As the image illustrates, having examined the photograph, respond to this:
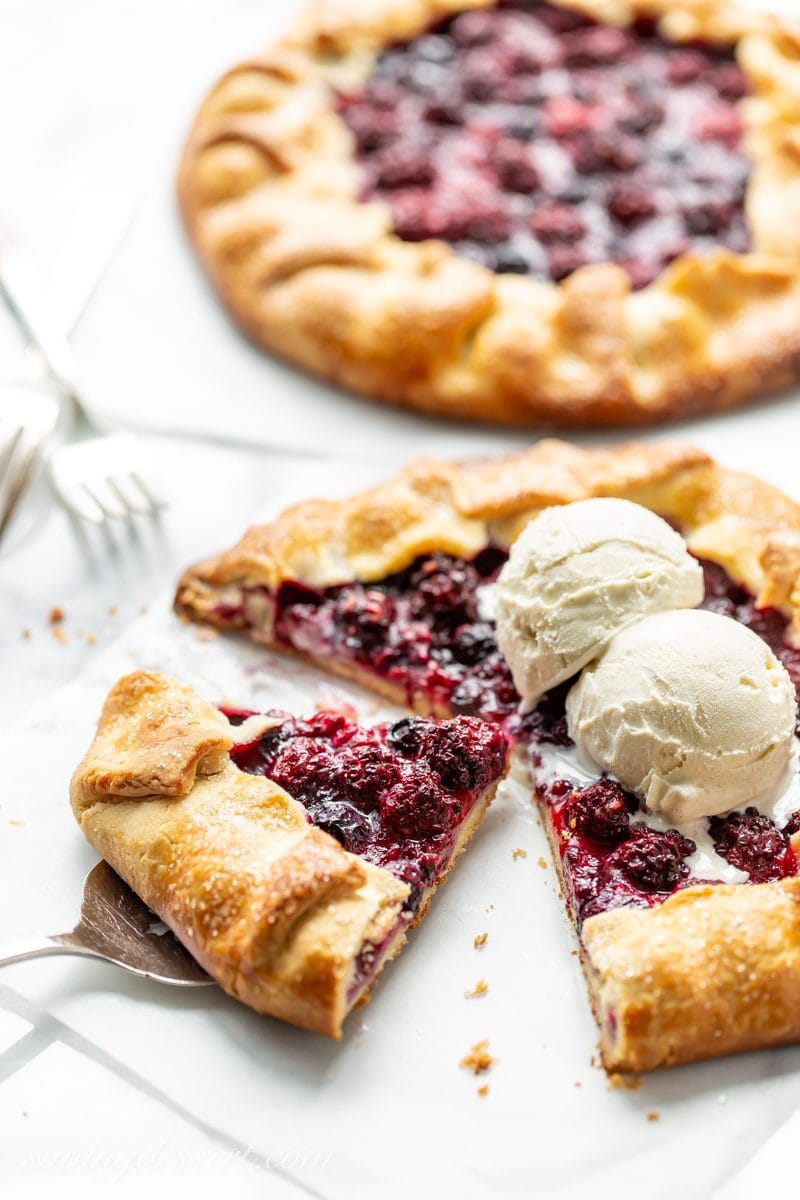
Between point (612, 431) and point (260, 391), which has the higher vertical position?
point (260, 391)

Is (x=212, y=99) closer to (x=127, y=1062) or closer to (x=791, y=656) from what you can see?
(x=791, y=656)

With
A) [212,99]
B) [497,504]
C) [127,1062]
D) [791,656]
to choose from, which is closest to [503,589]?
[497,504]

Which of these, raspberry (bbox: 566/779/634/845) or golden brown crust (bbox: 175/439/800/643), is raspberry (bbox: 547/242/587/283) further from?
raspberry (bbox: 566/779/634/845)

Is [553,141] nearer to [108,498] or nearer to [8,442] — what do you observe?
[108,498]

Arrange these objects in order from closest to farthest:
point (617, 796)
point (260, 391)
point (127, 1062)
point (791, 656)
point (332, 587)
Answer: point (127, 1062), point (617, 796), point (791, 656), point (332, 587), point (260, 391)

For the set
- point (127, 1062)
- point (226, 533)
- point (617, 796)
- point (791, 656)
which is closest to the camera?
point (127, 1062)

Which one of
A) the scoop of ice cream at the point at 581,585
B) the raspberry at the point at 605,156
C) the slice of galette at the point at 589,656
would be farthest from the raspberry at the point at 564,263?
the scoop of ice cream at the point at 581,585

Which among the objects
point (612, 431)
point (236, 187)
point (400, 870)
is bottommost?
point (612, 431)

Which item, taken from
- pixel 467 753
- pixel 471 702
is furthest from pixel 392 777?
pixel 471 702
